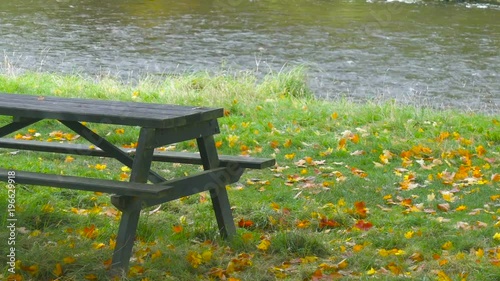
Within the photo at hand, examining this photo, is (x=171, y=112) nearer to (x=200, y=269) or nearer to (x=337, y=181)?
(x=200, y=269)

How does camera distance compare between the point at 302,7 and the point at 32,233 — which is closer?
the point at 32,233

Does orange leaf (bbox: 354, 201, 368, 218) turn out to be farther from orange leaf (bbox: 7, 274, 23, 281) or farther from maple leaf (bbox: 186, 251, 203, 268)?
orange leaf (bbox: 7, 274, 23, 281)

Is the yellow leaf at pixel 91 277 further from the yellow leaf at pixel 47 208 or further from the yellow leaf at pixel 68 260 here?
the yellow leaf at pixel 47 208

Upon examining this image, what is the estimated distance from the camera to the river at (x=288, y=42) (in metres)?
14.3

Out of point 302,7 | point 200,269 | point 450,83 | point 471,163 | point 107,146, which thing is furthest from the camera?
point 302,7

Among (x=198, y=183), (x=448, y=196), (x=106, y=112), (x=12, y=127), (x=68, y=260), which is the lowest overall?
(x=448, y=196)

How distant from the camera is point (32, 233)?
15.5 feet

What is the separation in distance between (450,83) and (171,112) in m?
10.6

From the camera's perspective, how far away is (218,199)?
4867mm

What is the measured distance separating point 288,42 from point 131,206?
14.1 metres

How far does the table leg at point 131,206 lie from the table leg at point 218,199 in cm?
58

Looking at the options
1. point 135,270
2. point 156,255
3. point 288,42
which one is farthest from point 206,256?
point 288,42

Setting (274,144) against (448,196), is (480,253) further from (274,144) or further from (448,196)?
(274,144)

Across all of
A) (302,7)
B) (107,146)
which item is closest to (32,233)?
(107,146)
